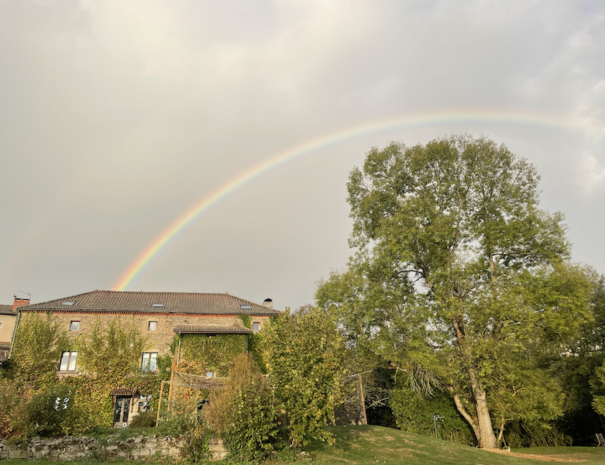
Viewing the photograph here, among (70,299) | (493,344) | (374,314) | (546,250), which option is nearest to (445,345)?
(493,344)

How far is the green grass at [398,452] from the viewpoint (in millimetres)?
14789

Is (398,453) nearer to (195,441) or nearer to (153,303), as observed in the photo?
(195,441)

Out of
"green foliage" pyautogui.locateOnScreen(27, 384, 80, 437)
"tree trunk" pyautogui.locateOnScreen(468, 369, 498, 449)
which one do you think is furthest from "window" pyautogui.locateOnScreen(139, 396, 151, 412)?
"tree trunk" pyautogui.locateOnScreen(468, 369, 498, 449)

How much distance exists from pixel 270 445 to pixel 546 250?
59.6 ft

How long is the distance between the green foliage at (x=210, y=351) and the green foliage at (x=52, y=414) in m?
12.8

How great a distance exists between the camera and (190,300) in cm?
3144

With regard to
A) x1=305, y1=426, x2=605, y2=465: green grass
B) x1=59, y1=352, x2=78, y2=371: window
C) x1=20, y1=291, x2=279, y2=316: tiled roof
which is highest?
x1=20, y1=291, x2=279, y2=316: tiled roof

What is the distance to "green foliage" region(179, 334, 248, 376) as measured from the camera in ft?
87.9

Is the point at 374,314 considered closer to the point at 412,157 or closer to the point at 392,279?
the point at 392,279

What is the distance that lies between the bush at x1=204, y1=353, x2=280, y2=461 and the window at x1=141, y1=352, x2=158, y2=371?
14.9 meters

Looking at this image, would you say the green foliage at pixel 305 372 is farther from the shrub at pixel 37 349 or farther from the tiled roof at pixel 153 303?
the shrub at pixel 37 349

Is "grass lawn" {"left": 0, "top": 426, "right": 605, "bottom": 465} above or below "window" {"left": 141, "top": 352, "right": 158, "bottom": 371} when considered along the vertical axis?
below

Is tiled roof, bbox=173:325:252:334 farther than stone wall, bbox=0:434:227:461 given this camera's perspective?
Yes

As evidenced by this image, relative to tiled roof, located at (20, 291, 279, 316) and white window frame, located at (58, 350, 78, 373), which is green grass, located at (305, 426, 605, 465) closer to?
tiled roof, located at (20, 291, 279, 316)
